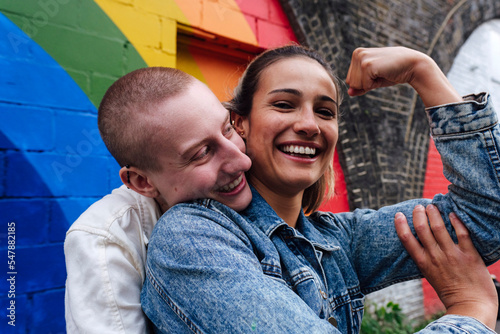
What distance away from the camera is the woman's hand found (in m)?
1.37

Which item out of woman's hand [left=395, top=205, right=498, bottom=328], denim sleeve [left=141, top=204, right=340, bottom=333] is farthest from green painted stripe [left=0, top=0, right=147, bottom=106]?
woman's hand [left=395, top=205, right=498, bottom=328]

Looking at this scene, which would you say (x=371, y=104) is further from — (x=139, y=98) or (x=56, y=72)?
(x=139, y=98)

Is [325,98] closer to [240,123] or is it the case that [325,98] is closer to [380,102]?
[240,123]

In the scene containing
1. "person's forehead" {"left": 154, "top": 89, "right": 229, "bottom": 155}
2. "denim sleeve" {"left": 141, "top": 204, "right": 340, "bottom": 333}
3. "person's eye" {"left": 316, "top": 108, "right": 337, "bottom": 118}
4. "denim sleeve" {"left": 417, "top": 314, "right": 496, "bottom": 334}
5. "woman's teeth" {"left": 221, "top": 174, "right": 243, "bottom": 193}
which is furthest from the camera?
"person's eye" {"left": 316, "top": 108, "right": 337, "bottom": 118}

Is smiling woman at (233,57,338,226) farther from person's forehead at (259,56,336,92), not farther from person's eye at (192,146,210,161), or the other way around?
person's eye at (192,146,210,161)

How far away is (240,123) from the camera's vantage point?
1628 mm

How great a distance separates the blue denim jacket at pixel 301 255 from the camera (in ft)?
2.97

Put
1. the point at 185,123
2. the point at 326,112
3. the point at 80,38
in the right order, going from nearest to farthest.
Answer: the point at 185,123 → the point at 326,112 → the point at 80,38

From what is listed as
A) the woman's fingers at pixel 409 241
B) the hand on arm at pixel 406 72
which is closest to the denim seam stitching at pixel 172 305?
the woman's fingers at pixel 409 241

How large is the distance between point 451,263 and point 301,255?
1.93 feet

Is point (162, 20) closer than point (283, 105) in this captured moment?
No

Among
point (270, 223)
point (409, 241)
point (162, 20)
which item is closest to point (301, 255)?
point (270, 223)

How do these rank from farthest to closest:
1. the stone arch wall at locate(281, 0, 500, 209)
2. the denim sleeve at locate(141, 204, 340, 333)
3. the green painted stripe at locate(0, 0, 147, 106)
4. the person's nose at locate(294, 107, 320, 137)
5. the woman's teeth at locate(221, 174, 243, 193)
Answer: the stone arch wall at locate(281, 0, 500, 209)
the green painted stripe at locate(0, 0, 147, 106)
the person's nose at locate(294, 107, 320, 137)
the woman's teeth at locate(221, 174, 243, 193)
the denim sleeve at locate(141, 204, 340, 333)

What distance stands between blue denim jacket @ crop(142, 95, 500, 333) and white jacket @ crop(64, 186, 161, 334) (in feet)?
0.21
